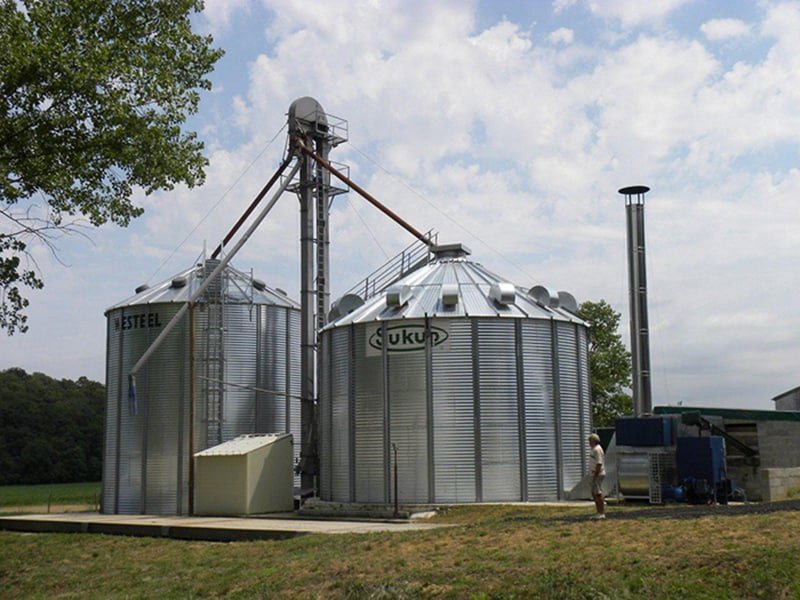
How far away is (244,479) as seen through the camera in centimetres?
3400

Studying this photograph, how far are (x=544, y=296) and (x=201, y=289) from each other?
12907 millimetres

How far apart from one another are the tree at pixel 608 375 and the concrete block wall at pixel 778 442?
771 inches

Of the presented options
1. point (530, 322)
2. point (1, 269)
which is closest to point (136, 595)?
point (1, 269)

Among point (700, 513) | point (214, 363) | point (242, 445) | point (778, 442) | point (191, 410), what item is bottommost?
point (700, 513)

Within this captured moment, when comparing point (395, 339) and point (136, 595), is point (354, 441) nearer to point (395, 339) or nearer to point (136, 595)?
point (395, 339)

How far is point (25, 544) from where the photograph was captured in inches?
1093

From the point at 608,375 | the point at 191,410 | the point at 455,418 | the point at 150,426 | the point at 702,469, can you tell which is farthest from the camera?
the point at 608,375

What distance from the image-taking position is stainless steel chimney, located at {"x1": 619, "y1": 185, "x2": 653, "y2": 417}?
34344 millimetres

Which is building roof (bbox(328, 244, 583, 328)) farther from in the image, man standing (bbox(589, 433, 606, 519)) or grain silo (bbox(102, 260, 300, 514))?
man standing (bbox(589, 433, 606, 519))

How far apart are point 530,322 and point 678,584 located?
20.8 m

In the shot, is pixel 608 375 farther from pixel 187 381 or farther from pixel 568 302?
pixel 187 381

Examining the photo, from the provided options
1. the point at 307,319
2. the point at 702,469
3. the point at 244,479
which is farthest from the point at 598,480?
the point at 307,319

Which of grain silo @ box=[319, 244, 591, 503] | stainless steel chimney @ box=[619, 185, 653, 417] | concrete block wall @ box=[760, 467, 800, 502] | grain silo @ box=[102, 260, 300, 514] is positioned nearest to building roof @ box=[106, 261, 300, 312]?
grain silo @ box=[102, 260, 300, 514]

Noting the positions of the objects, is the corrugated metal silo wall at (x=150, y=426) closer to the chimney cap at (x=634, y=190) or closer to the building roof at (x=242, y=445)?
the building roof at (x=242, y=445)
